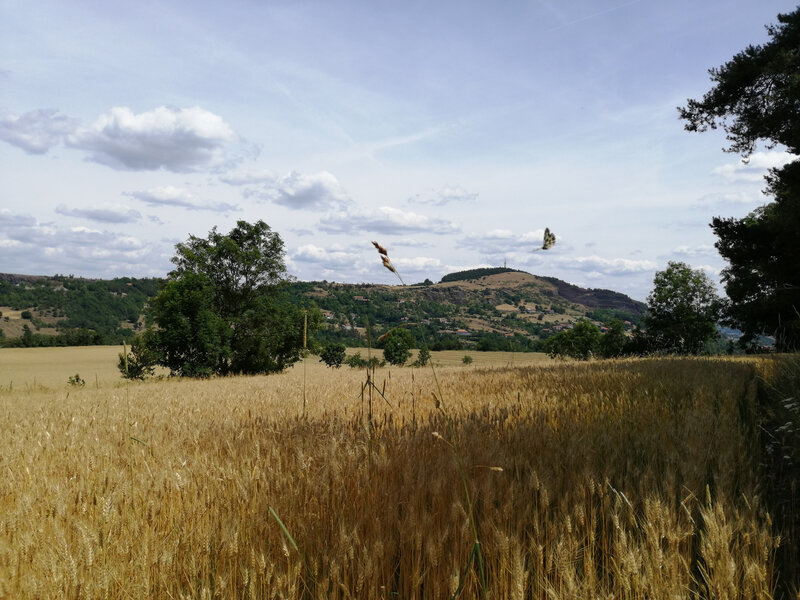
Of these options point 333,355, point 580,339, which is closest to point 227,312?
point 333,355

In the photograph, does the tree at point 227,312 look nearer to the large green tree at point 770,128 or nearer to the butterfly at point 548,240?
the large green tree at point 770,128

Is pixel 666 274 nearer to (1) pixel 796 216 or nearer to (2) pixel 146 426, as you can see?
(1) pixel 796 216

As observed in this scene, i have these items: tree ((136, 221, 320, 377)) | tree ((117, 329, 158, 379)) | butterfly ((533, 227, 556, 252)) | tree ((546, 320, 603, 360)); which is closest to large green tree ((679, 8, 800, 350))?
butterfly ((533, 227, 556, 252))

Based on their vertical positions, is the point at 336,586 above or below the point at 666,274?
below

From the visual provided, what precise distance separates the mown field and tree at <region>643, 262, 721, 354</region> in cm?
5489

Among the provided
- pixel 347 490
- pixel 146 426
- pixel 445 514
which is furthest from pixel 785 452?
pixel 146 426

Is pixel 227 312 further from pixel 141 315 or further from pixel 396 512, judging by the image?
pixel 141 315

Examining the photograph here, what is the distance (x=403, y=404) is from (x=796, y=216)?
1310cm

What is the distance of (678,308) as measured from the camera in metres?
52.9

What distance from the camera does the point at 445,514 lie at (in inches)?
81.7

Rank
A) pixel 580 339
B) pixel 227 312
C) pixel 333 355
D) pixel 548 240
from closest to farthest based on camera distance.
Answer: pixel 548 240
pixel 227 312
pixel 580 339
pixel 333 355

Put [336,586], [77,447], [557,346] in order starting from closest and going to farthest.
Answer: [336,586], [77,447], [557,346]

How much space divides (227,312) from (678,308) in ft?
161

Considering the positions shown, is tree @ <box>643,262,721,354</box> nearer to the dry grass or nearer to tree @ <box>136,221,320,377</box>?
tree @ <box>136,221,320,377</box>
